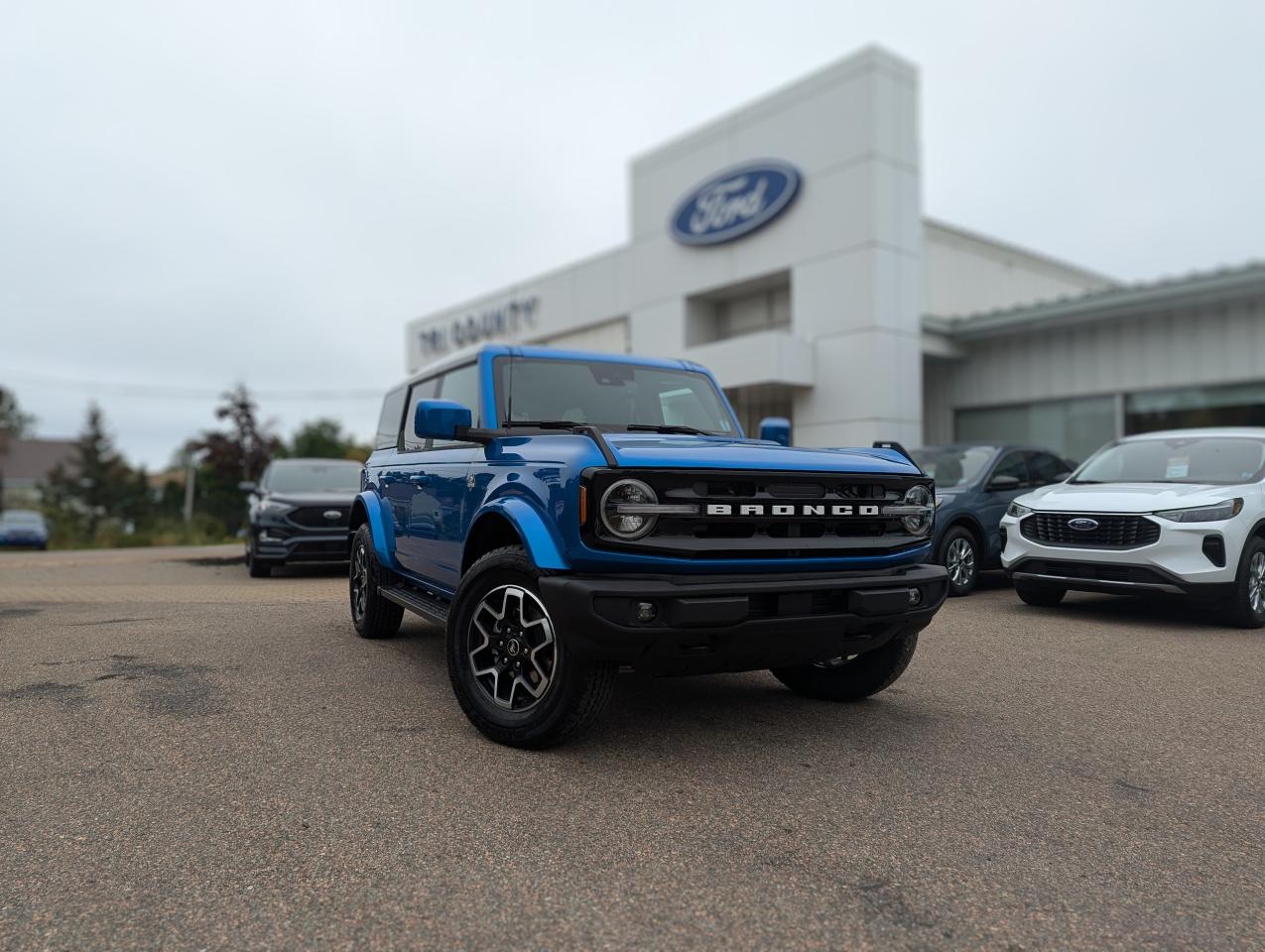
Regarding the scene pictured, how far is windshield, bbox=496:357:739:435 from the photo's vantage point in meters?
5.03

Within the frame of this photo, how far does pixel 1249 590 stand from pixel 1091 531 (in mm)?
1250

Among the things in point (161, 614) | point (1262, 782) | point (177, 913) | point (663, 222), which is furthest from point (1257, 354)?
point (177, 913)

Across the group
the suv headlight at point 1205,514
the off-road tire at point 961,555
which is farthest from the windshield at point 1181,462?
the off-road tire at point 961,555

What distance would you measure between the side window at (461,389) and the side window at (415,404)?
7.0 inches

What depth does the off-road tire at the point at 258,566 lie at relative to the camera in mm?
11802

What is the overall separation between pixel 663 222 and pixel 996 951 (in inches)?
843

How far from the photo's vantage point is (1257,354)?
15484 millimetres

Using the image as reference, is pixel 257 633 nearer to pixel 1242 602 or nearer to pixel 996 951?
pixel 996 951

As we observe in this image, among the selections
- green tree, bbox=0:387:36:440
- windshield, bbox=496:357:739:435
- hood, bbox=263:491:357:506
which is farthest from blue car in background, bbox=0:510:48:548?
green tree, bbox=0:387:36:440

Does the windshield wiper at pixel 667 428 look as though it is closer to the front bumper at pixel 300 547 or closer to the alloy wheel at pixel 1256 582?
the alloy wheel at pixel 1256 582

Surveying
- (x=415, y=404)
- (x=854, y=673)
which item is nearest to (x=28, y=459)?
(x=415, y=404)

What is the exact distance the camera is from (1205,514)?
748cm

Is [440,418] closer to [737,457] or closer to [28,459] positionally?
[737,457]

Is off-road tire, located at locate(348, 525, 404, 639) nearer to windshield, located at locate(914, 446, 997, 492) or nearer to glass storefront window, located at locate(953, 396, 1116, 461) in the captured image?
windshield, located at locate(914, 446, 997, 492)
